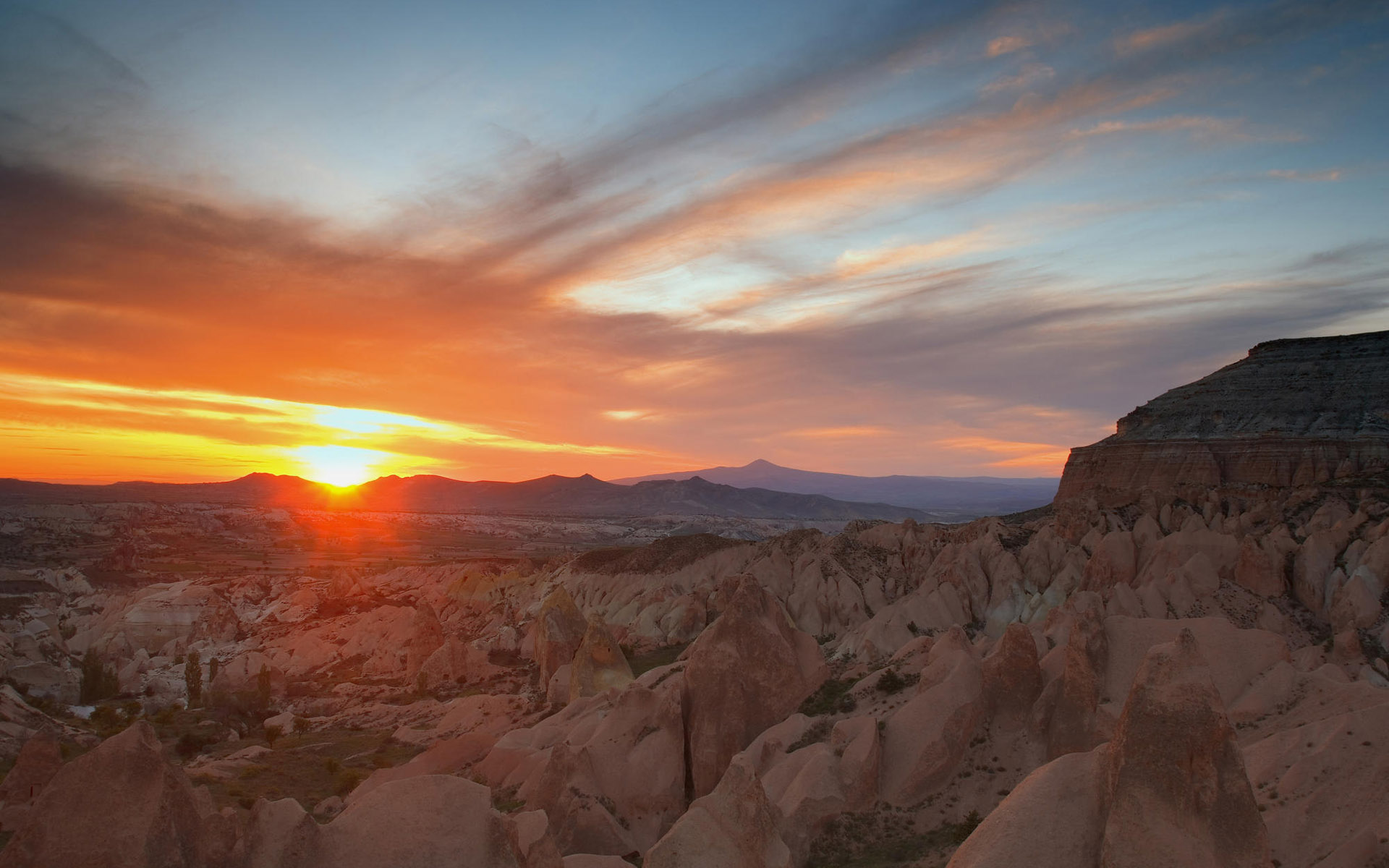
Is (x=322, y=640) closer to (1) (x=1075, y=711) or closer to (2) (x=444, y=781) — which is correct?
(2) (x=444, y=781)

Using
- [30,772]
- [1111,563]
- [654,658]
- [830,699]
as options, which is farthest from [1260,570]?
[30,772]

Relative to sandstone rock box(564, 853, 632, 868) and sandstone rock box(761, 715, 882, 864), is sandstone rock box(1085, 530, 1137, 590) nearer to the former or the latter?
sandstone rock box(761, 715, 882, 864)

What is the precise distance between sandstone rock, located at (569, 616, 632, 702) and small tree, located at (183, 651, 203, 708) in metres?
29.8

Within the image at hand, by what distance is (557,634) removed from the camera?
178ft

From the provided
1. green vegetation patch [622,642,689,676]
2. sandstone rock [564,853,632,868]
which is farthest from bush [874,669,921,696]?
green vegetation patch [622,642,689,676]

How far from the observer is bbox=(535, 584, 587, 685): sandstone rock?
52.7 m

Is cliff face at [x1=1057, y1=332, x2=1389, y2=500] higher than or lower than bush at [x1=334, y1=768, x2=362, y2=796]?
higher

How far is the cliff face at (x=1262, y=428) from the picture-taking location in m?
82.6

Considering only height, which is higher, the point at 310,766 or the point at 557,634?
the point at 557,634

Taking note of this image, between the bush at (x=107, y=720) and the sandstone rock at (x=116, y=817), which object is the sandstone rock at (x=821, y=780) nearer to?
the sandstone rock at (x=116, y=817)

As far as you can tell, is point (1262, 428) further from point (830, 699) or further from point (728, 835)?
point (728, 835)

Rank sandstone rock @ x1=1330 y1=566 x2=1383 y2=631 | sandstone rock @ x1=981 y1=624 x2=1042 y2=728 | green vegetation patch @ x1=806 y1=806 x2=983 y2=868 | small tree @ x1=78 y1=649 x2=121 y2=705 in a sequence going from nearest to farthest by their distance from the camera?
green vegetation patch @ x1=806 y1=806 x2=983 y2=868, sandstone rock @ x1=981 y1=624 x2=1042 y2=728, sandstone rock @ x1=1330 y1=566 x2=1383 y2=631, small tree @ x1=78 y1=649 x2=121 y2=705

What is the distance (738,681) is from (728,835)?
36.5ft

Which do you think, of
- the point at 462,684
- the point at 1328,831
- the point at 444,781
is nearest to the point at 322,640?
the point at 462,684
